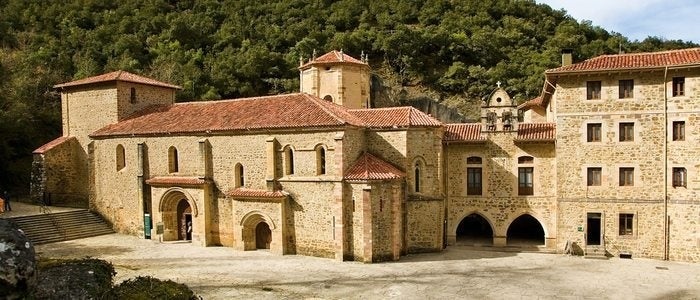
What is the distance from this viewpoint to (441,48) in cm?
6209

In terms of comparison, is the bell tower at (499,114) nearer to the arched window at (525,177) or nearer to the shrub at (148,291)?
the arched window at (525,177)

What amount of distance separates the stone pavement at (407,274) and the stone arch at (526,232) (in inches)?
132

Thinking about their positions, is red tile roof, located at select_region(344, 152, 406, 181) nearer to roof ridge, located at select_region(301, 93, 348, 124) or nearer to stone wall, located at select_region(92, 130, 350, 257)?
stone wall, located at select_region(92, 130, 350, 257)

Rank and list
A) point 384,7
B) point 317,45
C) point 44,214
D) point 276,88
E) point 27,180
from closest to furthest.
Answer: point 44,214
point 27,180
point 276,88
point 317,45
point 384,7

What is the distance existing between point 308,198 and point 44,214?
54.2ft

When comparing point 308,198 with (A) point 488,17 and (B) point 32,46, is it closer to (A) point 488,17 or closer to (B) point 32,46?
(B) point 32,46

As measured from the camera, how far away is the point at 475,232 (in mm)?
29297

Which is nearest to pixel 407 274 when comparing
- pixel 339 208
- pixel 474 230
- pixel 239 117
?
pixel 339 208

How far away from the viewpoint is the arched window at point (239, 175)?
79.9ft

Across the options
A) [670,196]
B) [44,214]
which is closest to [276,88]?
[44,214]

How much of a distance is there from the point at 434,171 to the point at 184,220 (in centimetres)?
1464

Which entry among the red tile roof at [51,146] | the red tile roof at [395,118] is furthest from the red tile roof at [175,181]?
the red tile roof at [395,118]

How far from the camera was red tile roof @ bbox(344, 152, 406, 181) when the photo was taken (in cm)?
2123

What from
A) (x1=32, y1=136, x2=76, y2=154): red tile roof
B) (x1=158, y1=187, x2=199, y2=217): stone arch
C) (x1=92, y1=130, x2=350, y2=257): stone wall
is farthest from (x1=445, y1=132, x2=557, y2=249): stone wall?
(x1=32, y1=136, x2=76, y2=154): red tile roof
